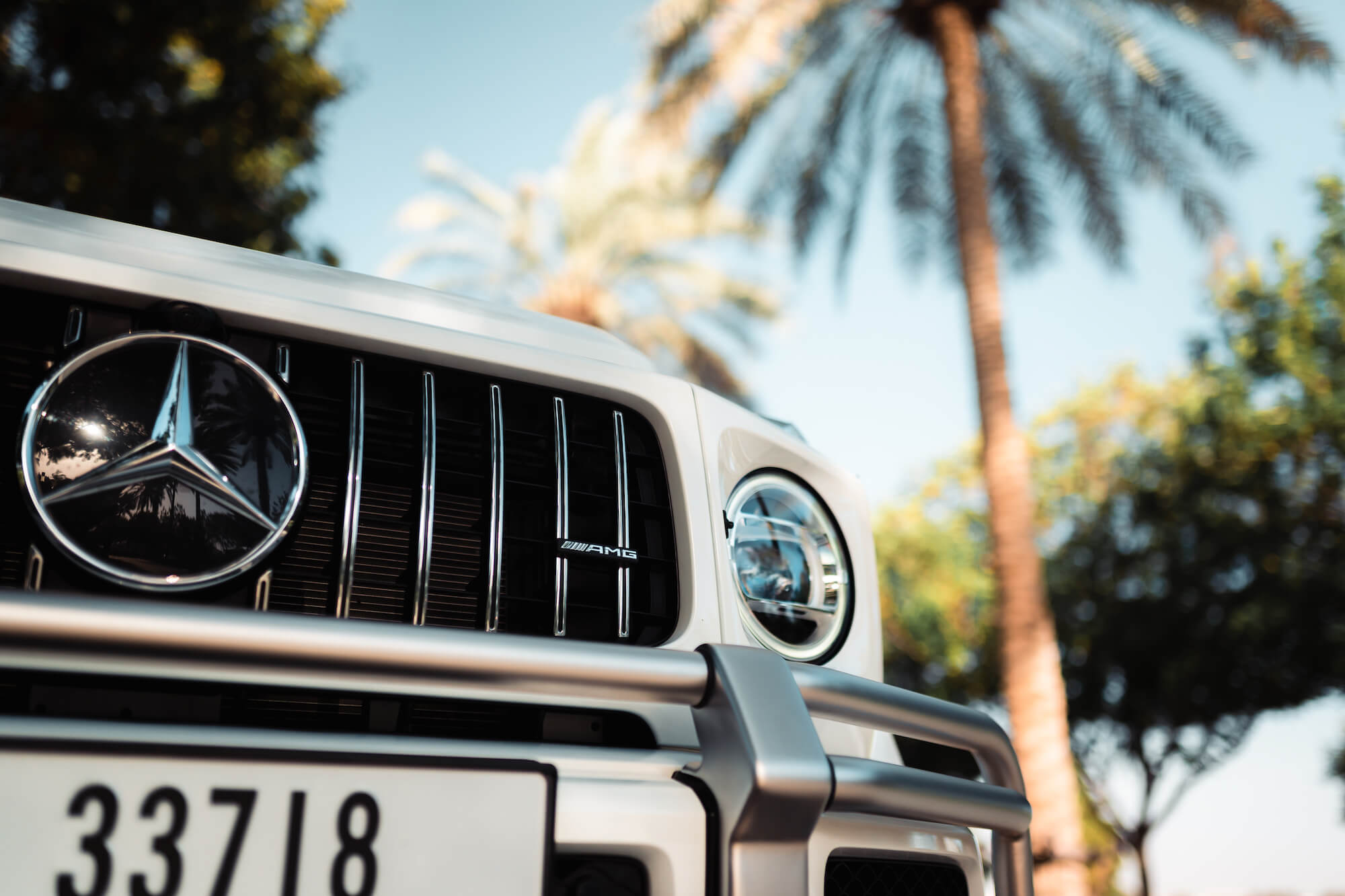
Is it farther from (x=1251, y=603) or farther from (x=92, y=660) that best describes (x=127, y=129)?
(x=1251, y=603)

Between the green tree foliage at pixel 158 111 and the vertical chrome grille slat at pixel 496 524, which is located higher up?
the green tree foliage at pixel 158 111

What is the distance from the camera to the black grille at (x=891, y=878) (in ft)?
4.73

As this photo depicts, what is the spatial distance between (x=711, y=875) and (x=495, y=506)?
0.57m

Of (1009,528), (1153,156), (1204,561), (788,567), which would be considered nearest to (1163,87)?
(1153,156)

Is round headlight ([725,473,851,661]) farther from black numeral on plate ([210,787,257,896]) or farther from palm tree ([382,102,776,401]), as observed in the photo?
palm tree ([382,102,776,401])

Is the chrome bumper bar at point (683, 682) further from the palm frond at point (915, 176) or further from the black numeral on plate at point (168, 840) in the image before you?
the palm frond at point (915, 176)

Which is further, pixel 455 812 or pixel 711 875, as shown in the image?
pixel 711 875

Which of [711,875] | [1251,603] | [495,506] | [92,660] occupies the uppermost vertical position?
[1251,603]

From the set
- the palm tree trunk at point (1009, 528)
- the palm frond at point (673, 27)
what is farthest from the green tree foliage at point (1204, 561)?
the palm frond at point (673, 27)

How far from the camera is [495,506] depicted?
1447mm

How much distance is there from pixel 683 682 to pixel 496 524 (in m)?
0.38

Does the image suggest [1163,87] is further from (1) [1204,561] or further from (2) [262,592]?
(2) [262,592]

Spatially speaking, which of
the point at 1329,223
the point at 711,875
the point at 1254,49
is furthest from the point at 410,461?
the point at 1329,223

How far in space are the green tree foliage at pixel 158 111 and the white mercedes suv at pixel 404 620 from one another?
7183 mm
